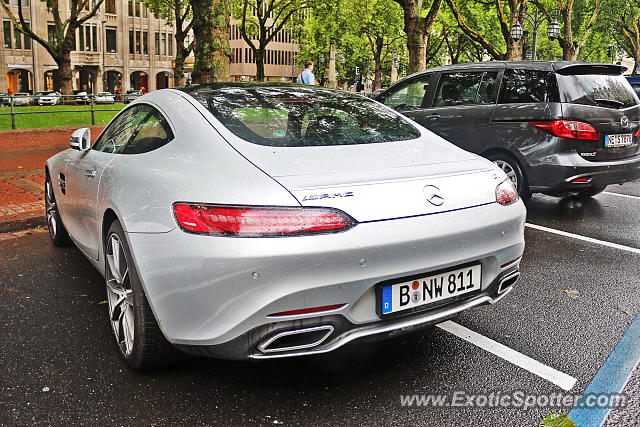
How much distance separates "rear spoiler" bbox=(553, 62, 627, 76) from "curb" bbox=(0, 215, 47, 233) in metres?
5.90

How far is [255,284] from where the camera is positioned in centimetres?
253

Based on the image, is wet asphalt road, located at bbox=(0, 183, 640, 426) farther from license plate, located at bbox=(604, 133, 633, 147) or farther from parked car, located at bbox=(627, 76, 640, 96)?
parked car, located at bbox=(627, 76, 640, 96)

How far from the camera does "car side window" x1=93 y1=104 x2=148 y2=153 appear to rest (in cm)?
389

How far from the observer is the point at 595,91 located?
23.2 feet

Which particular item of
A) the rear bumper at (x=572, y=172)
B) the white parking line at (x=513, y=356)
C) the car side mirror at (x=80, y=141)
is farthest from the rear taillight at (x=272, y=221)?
the rear bumper at (x=572, y=172)

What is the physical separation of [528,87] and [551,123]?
2.08 feet

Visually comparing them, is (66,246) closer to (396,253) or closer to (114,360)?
(114,360)

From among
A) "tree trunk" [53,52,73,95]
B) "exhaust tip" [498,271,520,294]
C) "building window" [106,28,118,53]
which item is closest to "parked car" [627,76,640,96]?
"exhaust tip" [498,271,520,294]

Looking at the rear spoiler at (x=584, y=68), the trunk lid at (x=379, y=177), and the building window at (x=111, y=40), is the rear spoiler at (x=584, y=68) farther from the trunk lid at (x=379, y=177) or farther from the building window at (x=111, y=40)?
the building window at (x=111, y=40)

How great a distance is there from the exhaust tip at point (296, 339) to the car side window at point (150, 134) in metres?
1.31

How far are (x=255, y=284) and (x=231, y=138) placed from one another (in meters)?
0.89

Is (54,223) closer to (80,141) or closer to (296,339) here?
(80,141)

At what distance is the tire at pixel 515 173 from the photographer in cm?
720

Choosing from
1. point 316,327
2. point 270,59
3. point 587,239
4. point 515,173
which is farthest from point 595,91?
point 270,59
